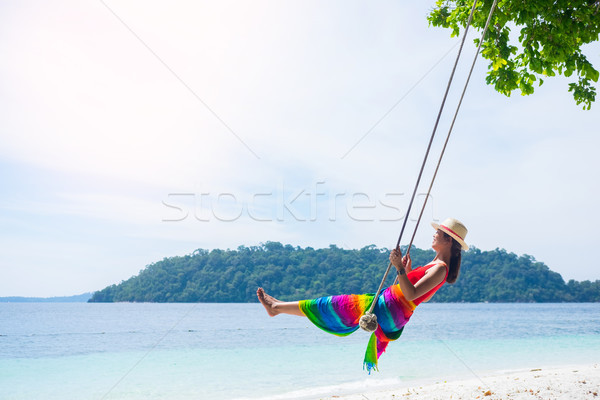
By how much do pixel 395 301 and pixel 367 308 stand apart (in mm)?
227

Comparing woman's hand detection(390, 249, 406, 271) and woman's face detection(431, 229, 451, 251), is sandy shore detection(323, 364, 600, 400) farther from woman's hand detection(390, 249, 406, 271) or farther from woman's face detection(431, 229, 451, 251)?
woman's hand detection(390, 249, 406, 271)

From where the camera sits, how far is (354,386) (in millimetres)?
12234

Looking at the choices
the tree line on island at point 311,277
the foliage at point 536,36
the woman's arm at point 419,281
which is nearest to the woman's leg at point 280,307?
the woman's arm at point 419,281

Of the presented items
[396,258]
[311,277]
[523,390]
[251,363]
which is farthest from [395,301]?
[311,277]

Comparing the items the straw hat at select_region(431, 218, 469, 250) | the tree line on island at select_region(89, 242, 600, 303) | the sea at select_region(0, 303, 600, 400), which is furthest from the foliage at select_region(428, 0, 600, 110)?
the tree line on island at select_region(89, 242, 600, 303)

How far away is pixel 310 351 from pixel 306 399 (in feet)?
34.1

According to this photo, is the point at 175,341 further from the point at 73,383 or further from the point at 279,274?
the point at 279,274

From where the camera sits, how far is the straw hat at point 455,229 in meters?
3.96

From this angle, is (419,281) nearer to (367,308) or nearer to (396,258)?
(396,258)

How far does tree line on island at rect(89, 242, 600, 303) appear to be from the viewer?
1890 inches

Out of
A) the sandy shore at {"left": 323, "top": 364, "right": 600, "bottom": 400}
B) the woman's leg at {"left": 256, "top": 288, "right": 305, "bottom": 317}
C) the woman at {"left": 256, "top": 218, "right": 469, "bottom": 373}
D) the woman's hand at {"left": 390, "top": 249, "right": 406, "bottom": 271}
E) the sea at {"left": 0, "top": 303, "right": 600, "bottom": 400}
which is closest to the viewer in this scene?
the woman's hand at {"left": 390, "top": 249, "right": 406, "bottom": 271}

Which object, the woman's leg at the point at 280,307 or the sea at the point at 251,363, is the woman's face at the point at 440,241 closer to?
the woman's leg at the point at 280,307

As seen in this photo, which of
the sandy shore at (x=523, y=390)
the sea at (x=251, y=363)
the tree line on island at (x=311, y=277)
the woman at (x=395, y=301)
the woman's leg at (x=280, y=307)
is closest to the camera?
the woman at (x=395, y=301)

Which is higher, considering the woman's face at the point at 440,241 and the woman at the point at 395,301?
the woman's face at the point at 440,241
